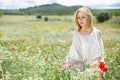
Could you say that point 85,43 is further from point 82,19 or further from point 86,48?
point 82,19

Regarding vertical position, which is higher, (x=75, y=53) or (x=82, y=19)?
(x=82, y=19)

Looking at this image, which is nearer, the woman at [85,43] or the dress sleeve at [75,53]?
the woman at [85,43]

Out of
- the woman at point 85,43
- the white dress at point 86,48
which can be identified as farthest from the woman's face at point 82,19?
the white dress at point 86,48

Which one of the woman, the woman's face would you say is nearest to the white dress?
the woman

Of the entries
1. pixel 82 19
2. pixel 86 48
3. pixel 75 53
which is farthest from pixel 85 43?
pixel 82 19

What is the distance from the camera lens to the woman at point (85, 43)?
21.7 feet

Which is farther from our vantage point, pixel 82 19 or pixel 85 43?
pixel 85 43

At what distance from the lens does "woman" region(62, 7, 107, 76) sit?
662 cm

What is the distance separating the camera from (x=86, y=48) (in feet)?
22.0

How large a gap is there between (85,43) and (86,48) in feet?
0.30

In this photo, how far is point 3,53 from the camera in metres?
7.16

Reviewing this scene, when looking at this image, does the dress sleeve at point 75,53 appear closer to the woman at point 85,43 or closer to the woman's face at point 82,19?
the woman at point 85,43

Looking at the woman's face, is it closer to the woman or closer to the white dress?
the woman

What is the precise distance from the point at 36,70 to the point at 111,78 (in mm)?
1220
